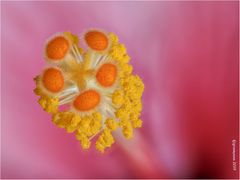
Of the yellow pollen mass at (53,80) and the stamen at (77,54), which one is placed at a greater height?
the stamen at (77,54)

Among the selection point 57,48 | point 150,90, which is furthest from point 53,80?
point 150,90

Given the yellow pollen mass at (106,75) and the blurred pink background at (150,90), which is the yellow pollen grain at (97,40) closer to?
the yellow pollen mass at (106,75)

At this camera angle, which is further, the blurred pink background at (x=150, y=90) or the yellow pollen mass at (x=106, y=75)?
the blurred pink background at (x=150, y=90)

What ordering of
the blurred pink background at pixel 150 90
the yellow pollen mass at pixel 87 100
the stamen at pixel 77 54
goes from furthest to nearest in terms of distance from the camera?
the blurred pink background at pixel 150 90, the stamen at pixel 77 54, the yellow pollen mass at pixel 87 100

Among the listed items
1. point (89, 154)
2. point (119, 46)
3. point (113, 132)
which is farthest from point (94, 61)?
point (89, 154)

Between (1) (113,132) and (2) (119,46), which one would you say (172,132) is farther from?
(2) (119,46)

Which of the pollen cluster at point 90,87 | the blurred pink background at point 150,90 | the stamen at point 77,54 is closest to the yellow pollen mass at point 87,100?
the pollen cluster at point 90,87

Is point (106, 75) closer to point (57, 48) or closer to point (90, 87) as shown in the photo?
point (90, 87)
